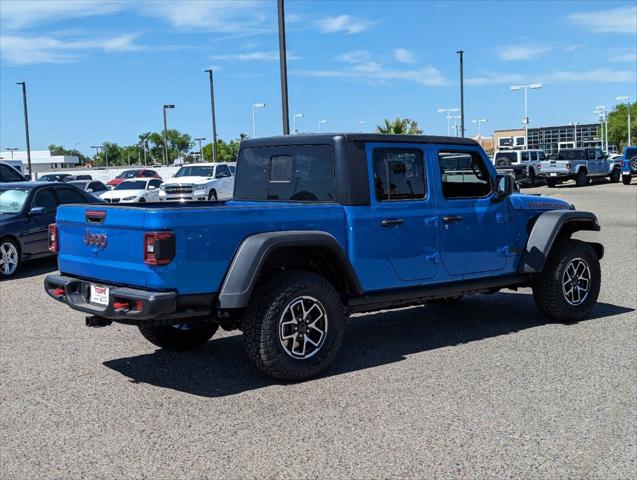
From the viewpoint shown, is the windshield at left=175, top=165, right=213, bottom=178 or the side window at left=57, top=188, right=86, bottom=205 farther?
the windshield at left=175, top=165, right=213, bottom=178

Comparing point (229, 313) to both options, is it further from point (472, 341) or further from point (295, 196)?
point (472, 341)

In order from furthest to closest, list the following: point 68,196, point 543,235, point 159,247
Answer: point 68,196, point 543,235, point 159,247

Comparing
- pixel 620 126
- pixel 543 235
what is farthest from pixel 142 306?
pixel 620 126

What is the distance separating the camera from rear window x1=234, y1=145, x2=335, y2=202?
680 centimetres

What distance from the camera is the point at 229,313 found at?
600 centimetres

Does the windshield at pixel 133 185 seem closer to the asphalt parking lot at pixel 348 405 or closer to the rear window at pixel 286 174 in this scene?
the asphalt parking lot at pixel 348 405

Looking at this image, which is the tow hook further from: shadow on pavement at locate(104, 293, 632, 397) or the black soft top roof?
the black soft top roof

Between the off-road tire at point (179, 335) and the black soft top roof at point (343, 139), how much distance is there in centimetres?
173

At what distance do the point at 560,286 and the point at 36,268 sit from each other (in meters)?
9.26

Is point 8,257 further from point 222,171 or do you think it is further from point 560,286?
point 222,171

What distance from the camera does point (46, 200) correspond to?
1395 centimetres

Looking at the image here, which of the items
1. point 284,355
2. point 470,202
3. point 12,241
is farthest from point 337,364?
point 12,241

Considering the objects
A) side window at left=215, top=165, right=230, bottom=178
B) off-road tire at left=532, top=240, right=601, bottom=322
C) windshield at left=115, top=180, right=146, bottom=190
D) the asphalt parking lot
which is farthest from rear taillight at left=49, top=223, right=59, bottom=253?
side window at left=215, top=165, right=230, bottom=178

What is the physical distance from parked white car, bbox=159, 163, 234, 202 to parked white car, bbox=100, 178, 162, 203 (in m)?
0.49
